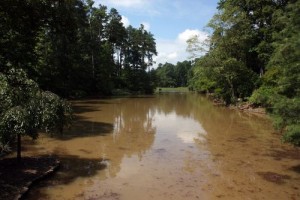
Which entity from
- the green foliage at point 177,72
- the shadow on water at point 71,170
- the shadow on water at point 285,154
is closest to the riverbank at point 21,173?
the shadow on water at point 71,170

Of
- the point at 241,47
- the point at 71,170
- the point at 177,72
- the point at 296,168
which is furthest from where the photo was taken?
the point at 177,72

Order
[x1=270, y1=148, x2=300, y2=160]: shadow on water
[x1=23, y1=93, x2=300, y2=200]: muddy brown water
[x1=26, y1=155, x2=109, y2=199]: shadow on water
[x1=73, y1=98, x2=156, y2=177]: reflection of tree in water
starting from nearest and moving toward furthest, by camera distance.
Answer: [x1=23, y1=93, x2=300, y2=200]: muddy brown water
[x1=26, y1=155, x2=109, y2=199]: shadow on water
[x1=73, y1=98, x2=156, y2=177]: reflection of tree in water
[x1=270, y1=148, x2=300, y2=160]: shadow on water

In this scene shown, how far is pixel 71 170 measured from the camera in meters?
10.7

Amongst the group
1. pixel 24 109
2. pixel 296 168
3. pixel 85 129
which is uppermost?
pixel 24 109

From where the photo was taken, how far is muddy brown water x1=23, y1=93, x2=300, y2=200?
8.98m

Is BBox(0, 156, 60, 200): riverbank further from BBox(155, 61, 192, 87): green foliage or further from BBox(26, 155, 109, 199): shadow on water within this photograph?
BBox(155, 61, 192, 87): green foliage

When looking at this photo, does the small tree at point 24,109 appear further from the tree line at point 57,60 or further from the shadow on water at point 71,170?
the shadow on water at point 71,170

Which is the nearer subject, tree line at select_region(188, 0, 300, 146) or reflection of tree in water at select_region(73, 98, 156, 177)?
reflection of tree in water at select_region(73, 98, 156, 177)

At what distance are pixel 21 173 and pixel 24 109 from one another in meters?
1.85

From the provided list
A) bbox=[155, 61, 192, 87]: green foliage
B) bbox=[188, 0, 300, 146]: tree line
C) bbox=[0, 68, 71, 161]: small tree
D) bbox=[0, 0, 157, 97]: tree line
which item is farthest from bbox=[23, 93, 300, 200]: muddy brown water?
bbox=[155, 61, 192, 87]: green foliage

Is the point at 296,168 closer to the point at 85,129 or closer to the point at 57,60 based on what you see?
the point at 85,129

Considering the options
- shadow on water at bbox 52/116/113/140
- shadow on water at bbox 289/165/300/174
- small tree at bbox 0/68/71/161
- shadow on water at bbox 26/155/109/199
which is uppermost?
small tree at bbox 0/68/71/161

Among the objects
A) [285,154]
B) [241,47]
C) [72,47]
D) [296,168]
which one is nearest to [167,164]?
[296,168]

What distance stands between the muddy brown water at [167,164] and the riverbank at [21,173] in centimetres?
28
